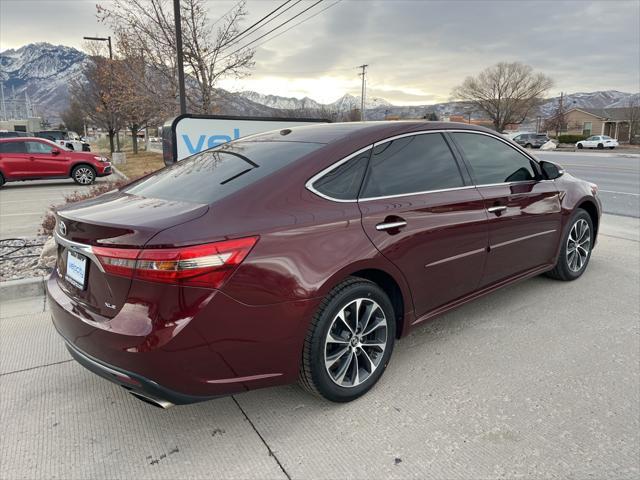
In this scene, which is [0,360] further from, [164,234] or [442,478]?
[442,478]

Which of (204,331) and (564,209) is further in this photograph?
(564,209)

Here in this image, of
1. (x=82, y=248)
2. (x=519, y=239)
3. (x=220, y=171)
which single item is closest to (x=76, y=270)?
(x=82, y=248)

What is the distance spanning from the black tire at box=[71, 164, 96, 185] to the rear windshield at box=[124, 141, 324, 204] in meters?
14.1

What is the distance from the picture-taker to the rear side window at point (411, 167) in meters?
2.93

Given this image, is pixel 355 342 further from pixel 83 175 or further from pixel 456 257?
pixel 83 175

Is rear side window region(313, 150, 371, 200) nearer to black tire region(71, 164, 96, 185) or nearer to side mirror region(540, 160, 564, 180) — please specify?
side mirror region(540, 160, 564, 180)

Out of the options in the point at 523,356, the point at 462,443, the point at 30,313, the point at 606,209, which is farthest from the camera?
the point at 606,209

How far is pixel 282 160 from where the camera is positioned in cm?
276

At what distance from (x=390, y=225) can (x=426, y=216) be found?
359 mm

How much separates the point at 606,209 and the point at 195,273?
9.70m

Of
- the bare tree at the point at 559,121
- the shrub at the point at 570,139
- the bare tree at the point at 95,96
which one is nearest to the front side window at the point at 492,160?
the bare tree at the point at 95,96

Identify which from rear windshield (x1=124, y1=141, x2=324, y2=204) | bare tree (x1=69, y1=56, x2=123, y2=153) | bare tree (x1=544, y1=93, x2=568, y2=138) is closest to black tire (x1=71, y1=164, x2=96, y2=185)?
bare tree (x1=69, y1=56, x2=123, y2=153)

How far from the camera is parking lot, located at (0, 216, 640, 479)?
2281mm

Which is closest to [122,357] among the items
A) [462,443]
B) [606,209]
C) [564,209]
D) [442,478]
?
[442,478]
